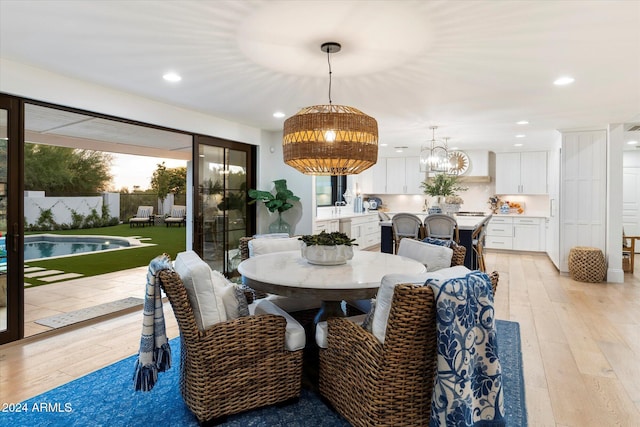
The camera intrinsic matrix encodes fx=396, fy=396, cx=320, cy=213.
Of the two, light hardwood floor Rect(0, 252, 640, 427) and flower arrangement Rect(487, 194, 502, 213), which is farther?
flower arrangement Rect(487, 194, 502, 213)

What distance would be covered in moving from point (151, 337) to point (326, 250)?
125cm

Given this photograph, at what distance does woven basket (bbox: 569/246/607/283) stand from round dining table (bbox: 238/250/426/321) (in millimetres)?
4033

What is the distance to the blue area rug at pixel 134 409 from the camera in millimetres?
2160

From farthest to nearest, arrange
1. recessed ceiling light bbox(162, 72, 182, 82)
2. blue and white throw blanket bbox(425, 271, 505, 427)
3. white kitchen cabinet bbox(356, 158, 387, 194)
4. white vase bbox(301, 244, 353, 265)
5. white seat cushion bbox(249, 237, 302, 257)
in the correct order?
white kitchen cabinet bbox(356, 158, 387, 194) < white seat cushion bbox(249, 237, 302, 257) < recessed ceiling light bbox(162, 72, 182, 82) < white vase bbox(301, 244, 353, 265) < blue and white throw blanket bbox(425, 271, 505, 427)

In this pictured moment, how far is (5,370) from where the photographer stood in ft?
9.13

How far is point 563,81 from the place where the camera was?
354 cm

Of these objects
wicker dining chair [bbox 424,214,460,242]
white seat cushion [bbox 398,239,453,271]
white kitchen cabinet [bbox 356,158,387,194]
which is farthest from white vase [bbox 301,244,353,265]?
white kitchen cabinet [bbox 356,158,387,194]

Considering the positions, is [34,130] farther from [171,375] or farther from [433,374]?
[433,374]

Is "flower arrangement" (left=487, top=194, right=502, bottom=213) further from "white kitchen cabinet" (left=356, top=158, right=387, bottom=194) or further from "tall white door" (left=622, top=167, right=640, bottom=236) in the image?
"tall white door" (left=622, top=167, right=640, bottom=236)

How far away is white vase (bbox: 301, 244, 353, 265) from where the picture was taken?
2826 millimetres

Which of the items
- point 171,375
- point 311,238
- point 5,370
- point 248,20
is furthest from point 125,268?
point 248,20

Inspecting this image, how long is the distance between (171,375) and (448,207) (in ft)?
15.9

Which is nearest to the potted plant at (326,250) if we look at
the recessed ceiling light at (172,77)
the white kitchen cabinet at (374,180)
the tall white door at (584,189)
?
the recessed ceiling light at (172,77)

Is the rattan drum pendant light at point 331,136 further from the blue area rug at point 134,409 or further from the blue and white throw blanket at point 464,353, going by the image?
the blue area rug at point 134,409
